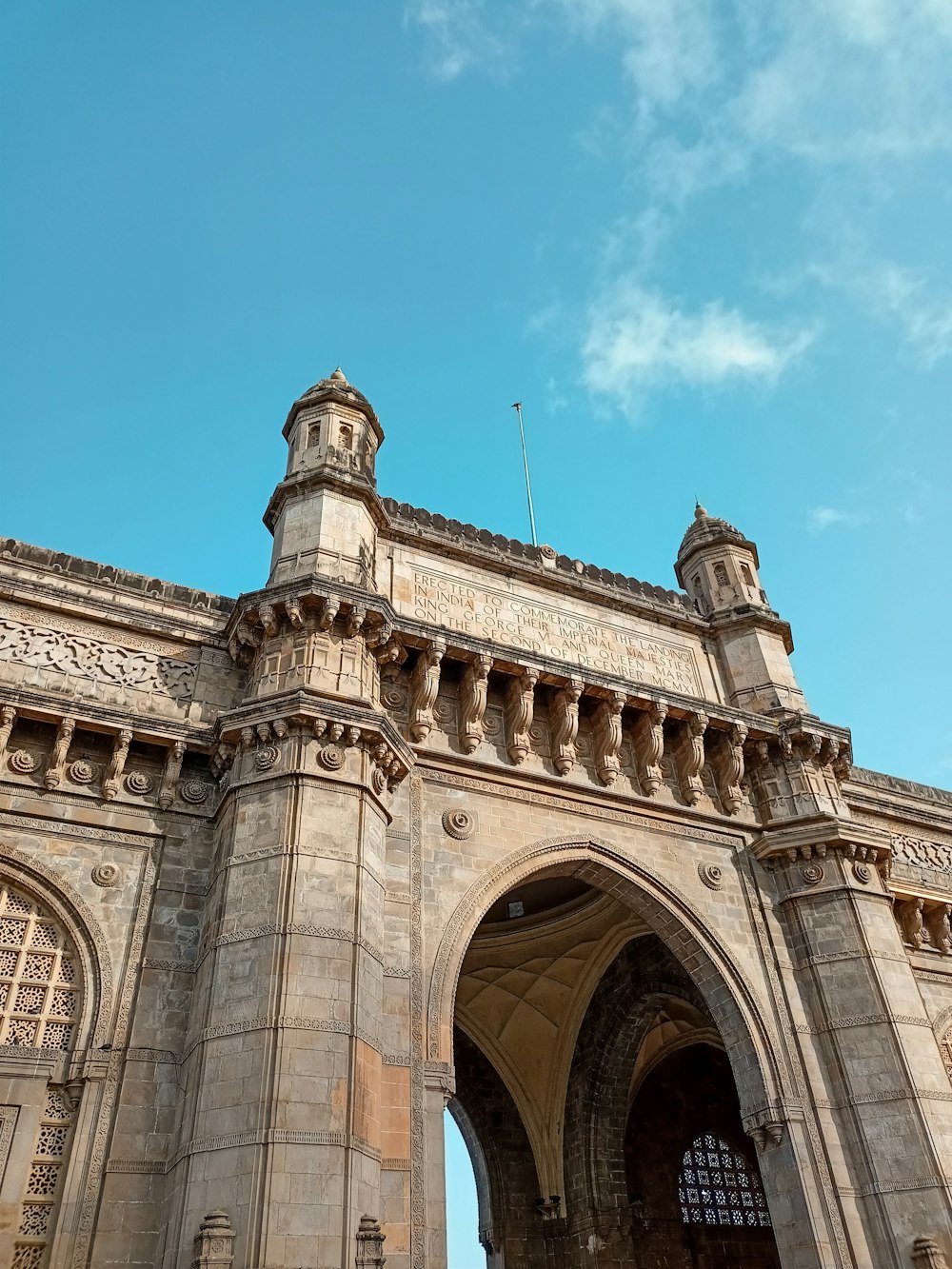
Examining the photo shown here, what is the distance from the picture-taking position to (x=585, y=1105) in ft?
55.4

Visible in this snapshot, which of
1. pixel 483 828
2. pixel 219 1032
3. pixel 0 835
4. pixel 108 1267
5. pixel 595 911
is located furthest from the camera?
pixel 595 911

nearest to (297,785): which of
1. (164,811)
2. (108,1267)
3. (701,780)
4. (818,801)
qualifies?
(164,811)

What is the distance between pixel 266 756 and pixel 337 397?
6528 mm

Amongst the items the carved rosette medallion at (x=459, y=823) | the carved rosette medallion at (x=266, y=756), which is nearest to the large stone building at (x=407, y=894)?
the carved rosette medallion at (x=266, y=756)

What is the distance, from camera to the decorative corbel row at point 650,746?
43.3 feet

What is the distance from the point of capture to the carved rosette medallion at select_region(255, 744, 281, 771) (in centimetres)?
1021

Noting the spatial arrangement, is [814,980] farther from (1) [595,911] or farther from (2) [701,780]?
(1) [595,911]

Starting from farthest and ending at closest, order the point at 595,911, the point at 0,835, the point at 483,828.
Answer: the point at 595,911
the point at 483,828
the point at 0,835

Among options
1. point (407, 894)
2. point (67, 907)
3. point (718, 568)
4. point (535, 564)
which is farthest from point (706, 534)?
point (67, 907)

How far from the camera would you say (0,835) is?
31.5 ft

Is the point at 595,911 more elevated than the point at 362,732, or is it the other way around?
the point at 595,911

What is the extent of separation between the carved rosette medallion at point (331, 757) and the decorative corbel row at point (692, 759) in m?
5.42

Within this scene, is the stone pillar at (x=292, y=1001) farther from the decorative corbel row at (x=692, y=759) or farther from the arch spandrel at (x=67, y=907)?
the decorative corbel row at (x=692, y=759)

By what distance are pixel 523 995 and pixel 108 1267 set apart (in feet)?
35.6
